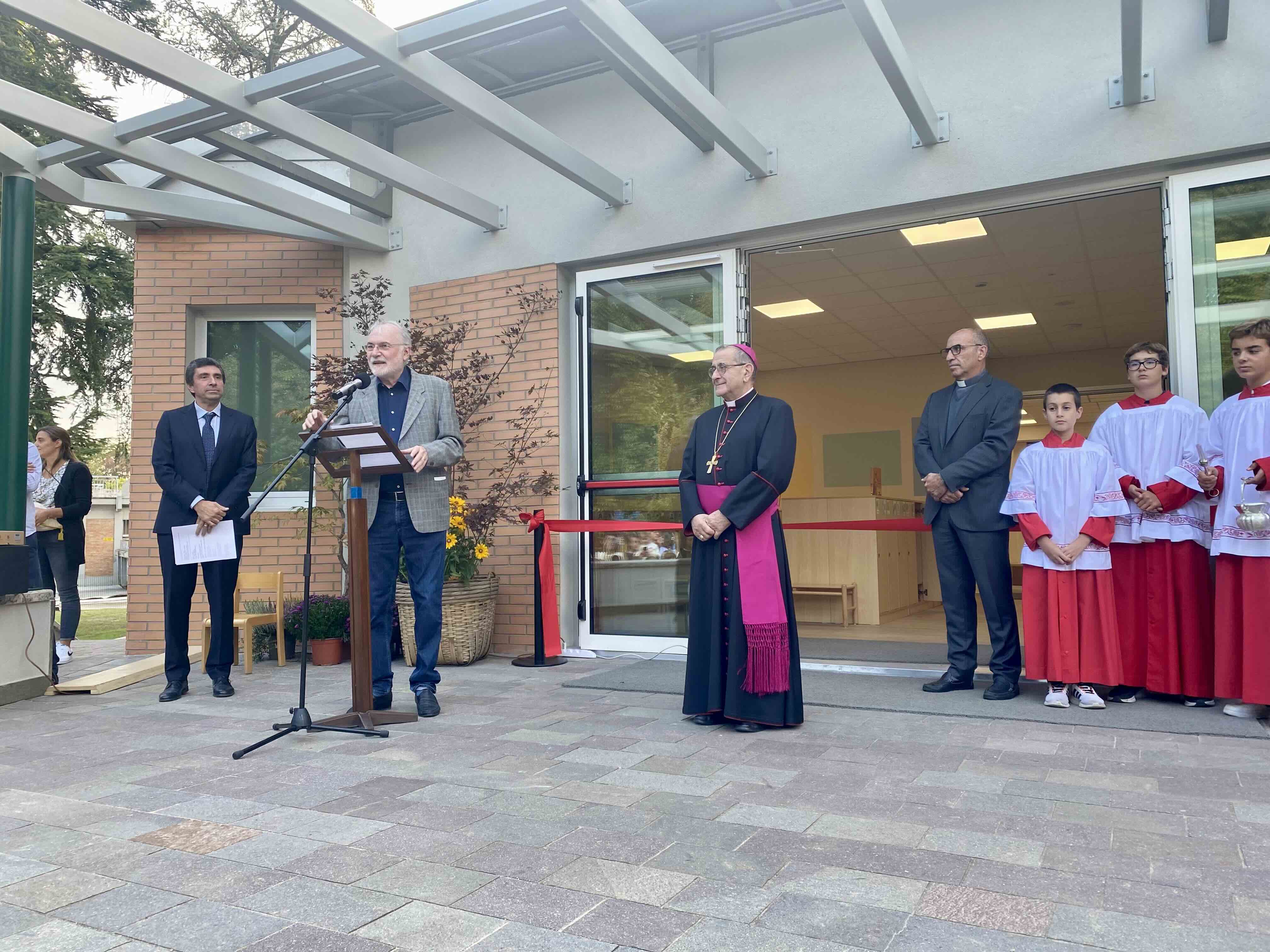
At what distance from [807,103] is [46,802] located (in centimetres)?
514

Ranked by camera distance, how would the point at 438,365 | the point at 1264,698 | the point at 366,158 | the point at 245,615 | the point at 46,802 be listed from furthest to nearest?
the point at 438,365 → the point at 245,615 → the point at 366,158 → the point at 1264,698 → the point at 46,802

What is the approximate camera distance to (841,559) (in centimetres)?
852

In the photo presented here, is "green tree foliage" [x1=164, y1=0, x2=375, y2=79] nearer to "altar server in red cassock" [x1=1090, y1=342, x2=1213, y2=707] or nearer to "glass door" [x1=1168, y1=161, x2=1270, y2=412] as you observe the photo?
"glass door" [x1=1168, y1=161, x2=1270, y2=412]

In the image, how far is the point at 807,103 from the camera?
18.9ft

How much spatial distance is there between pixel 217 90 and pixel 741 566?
3.44 m

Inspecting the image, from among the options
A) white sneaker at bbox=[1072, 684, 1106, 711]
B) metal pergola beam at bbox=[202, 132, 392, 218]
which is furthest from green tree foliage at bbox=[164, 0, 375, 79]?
white sneaker at bbox=[1072, 684, 1106, 711]

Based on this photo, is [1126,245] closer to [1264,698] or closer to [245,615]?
[1264,698]

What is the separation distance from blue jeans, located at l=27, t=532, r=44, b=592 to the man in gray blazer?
2589mm

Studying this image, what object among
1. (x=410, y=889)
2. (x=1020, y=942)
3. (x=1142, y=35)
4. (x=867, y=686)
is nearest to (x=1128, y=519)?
(x=867, y=686)

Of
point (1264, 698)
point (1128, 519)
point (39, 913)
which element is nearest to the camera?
point (39, 913)

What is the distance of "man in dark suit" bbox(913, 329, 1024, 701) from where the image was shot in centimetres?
454

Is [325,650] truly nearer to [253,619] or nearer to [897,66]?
[253,619]

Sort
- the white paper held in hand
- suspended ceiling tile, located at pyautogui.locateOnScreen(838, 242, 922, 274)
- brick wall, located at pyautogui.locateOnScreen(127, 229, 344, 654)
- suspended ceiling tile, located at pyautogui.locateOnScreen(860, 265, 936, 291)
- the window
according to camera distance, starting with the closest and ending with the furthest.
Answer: the white paper held in hand → brick wall, located at pyautogui.locateOnScreen(127, 229, 344, 654) → the window → suspended ceiling tile, located at pyautogui.locateOnScreen(838, 242, 922, 274) → suspended ceiling tile, located at pyautogui.locateOnScreen(860, 265, 936, 291)

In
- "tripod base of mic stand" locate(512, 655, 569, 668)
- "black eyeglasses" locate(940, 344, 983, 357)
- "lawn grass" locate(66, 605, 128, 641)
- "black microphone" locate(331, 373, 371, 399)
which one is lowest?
"lawn grass" locate(66, 605, 128, 641)
